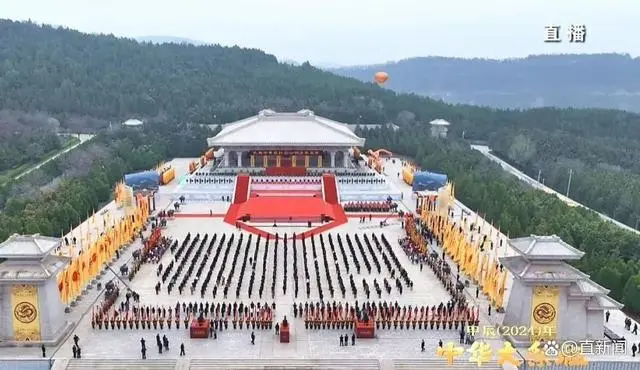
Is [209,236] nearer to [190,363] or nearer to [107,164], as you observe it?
[190,363]

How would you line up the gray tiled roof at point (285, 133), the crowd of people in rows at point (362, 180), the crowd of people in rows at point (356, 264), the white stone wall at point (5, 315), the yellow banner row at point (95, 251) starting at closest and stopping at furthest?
the white stone wall at point (5, 315) < the yellow banner row at point (95, 251) < the crowd of people in rows at point (356, 264) < the crowd of people in rows at point (362, 180) < the gray tiled roof at point (285, 133)

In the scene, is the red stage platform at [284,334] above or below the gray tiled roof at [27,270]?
below

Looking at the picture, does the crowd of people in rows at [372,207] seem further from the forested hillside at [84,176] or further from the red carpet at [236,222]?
the forested hillside at [84,176]

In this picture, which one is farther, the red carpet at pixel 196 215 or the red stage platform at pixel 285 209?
the red carpet at pixel 196 215

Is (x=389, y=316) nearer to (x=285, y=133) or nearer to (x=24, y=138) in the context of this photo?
(x=285, y=133)

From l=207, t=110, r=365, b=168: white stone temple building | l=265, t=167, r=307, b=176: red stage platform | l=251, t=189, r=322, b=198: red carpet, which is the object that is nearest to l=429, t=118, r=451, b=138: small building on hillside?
l=207, t=110, r=365, b=168: white stone temple building

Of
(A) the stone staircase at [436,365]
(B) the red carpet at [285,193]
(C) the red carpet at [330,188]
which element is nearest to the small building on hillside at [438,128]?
(C) the red carpet at [330,188]

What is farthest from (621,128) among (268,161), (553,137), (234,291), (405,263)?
(234,291)

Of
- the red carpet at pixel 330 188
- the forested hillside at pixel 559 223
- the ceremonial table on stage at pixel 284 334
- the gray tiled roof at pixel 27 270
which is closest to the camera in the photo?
the gray tiled roof at pixel 27 270
